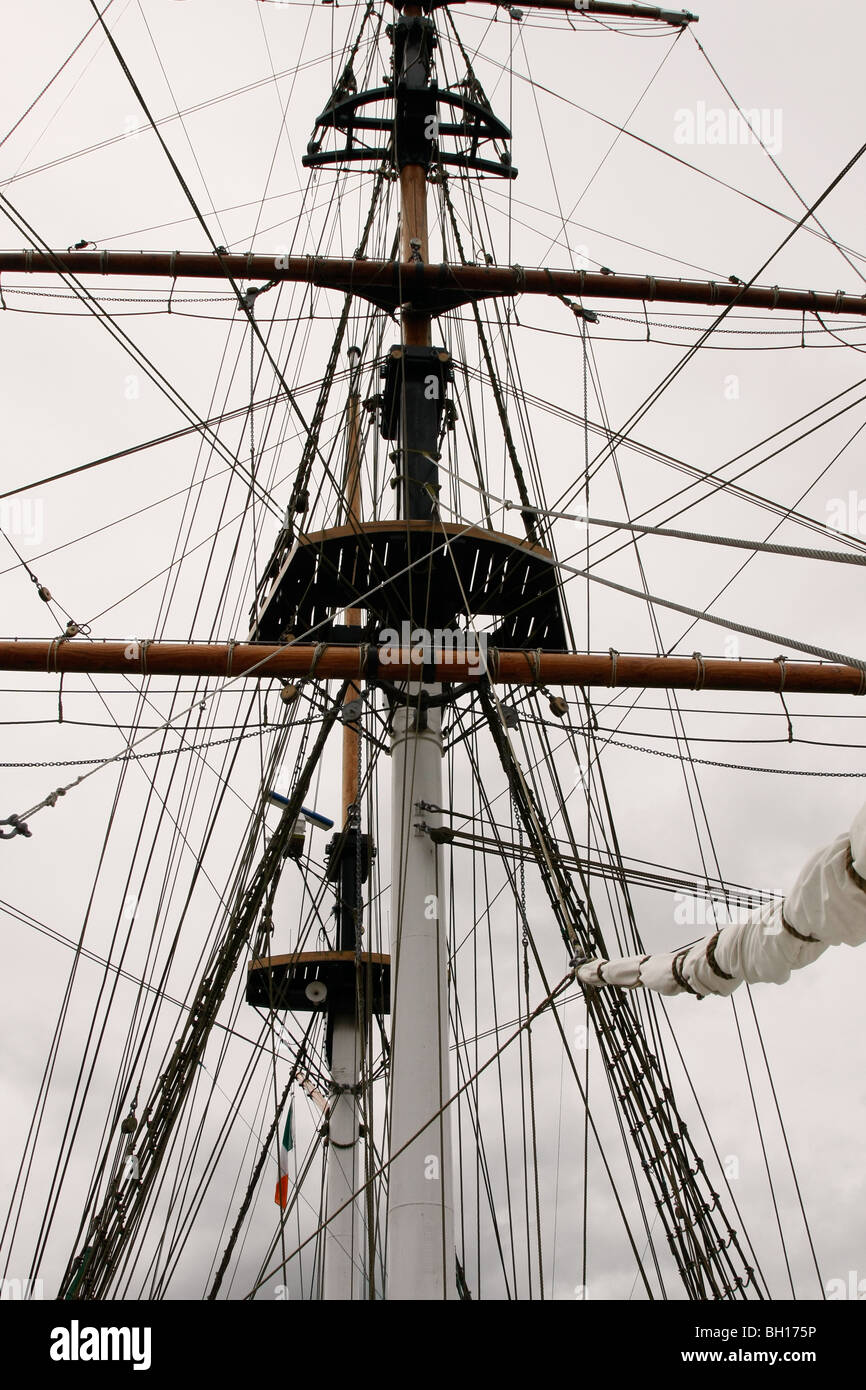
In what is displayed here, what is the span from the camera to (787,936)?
3.55 metres

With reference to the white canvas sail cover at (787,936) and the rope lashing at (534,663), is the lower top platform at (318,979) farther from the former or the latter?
the white canvas sail cover at (787,936)

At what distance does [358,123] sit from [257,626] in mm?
7229

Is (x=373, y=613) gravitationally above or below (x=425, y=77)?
below

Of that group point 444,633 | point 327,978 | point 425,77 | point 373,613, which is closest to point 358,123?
point 425,77

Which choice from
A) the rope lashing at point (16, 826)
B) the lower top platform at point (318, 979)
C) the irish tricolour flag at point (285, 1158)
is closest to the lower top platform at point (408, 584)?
the rope lashing at point (16, 826)

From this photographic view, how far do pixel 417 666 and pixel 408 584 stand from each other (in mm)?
1002

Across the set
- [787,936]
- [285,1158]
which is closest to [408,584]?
[787,936]

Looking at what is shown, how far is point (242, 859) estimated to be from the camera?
10.3 metres

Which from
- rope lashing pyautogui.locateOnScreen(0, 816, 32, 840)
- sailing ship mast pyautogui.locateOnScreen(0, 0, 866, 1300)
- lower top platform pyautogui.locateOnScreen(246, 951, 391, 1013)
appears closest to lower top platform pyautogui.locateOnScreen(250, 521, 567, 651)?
sailing ship mast pyautogui.locateOnScreen(0, 0, 866, 1300)

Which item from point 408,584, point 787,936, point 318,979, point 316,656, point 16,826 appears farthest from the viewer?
point 318,979

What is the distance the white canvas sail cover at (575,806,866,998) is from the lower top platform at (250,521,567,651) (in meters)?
4.24

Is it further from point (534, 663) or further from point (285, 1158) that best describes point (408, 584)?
point (285, 1158)
